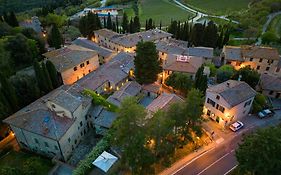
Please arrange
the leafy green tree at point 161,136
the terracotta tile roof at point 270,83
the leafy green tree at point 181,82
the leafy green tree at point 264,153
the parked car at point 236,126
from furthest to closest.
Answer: the terracotta tile roof at point 270,83
the leafy green tree at point 181,82
the parked car at point 236,126
the leafy green tree at point 161,136
the leafy green tree at point 264,153

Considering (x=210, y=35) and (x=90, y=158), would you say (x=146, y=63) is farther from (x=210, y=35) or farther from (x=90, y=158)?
(x=210, y=35)

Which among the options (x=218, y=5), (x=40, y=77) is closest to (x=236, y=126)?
(x=40, y=77)

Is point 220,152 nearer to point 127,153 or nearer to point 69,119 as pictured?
point 127,153

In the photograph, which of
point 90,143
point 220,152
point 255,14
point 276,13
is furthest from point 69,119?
point 276,13

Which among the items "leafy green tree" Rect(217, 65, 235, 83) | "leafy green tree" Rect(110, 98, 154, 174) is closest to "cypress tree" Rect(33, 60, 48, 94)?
"leafy green tree" Rect(110, 98, 154, 174)

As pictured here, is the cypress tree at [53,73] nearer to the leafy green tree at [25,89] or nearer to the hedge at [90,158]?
the leafy green tree at [25,89]

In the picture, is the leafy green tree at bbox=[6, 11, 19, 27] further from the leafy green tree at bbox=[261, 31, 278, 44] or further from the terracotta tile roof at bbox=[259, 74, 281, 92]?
the leafy green tree at bbox=[261, 31, 278, 44]

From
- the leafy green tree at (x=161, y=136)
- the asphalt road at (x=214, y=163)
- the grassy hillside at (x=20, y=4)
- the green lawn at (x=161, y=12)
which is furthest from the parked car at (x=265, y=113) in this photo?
the grassy hillside at (x=20, y=4)
